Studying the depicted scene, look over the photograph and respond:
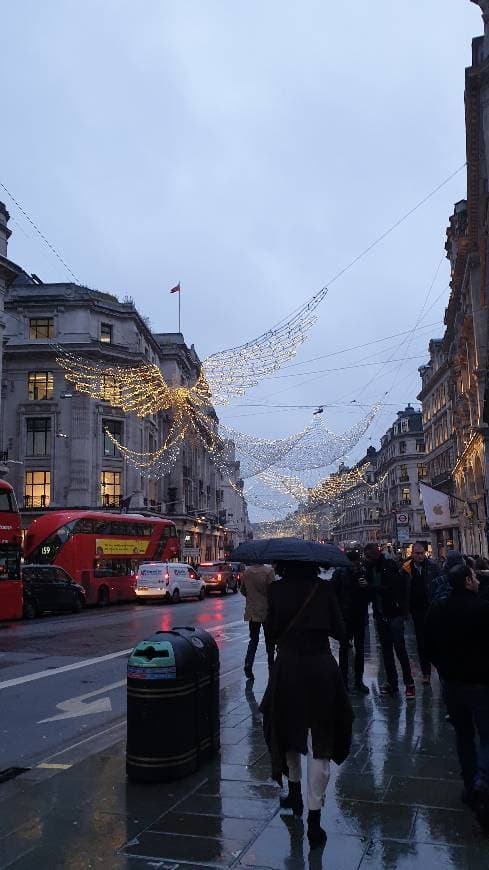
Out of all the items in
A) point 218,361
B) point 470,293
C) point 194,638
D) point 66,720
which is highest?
point 470,293

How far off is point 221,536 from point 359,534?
144 ft

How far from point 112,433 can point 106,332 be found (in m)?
7.98

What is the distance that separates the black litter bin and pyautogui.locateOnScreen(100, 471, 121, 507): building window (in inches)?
1960

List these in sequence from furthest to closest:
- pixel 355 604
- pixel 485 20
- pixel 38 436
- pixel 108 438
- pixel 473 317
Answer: pixel 108 438 → pixel 38 436 → pixel 473 317 → pixel 485 20 → pixel 355 604

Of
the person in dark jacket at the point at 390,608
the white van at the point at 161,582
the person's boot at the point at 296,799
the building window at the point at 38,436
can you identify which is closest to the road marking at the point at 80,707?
the person in dark jacket at the point at 390,608

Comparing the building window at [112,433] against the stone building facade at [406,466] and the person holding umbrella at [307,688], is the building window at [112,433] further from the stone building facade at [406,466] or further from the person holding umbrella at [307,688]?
the person holding umbrella at [307,688]

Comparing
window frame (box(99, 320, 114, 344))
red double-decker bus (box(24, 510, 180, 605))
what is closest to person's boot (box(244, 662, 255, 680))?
red double-decker bus (box(24, 510, 180, 605))

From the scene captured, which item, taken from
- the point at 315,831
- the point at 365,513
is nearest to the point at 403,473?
the point at 365,513

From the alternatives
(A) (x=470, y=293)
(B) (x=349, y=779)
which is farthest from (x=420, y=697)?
(A) (x=470, y=293)

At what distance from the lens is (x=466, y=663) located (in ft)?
16.6

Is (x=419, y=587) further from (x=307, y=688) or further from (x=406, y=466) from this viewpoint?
(x=406, y=466)

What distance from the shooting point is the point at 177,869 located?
4.16 m

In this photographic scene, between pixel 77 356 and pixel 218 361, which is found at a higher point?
pixel 77 356

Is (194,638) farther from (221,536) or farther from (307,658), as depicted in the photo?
(221,536)
